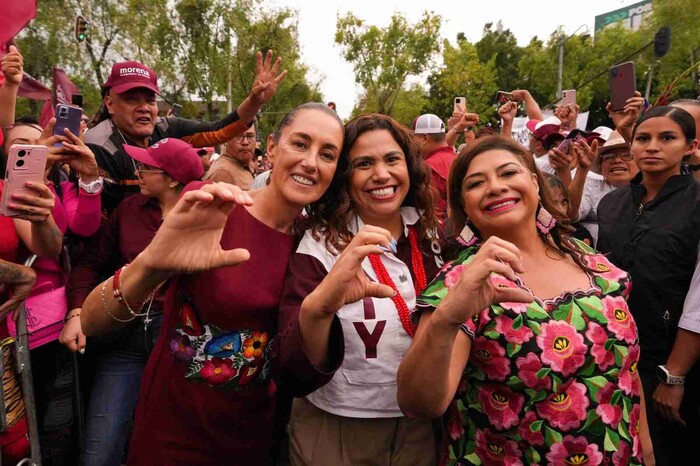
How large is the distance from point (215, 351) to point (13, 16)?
191 cm

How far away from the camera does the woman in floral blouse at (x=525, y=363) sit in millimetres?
1468

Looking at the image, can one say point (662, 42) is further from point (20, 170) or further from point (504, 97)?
point (20, 170)

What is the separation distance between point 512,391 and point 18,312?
2.02 metres

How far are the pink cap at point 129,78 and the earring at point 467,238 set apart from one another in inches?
93.3

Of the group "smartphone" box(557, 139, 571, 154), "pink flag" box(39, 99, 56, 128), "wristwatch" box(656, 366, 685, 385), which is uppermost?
"pink flag" box(39, 99, 56, 128)

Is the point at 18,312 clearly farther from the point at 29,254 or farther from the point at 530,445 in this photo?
the point at 530,445

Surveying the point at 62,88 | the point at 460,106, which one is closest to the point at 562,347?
the point at 460,106

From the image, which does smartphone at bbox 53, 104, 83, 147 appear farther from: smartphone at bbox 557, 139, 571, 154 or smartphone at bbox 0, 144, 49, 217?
smartphone at bbox 557, 139, 571, 154

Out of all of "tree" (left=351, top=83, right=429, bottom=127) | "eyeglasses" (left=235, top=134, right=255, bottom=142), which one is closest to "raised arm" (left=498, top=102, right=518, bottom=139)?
"eyeglasses" (left=235, top=134, right=255, bottom=142)

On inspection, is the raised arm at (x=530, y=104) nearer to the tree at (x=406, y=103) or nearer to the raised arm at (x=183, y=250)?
the raised arm at (x=183, y=250)

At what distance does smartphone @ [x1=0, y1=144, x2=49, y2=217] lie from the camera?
1865 mm

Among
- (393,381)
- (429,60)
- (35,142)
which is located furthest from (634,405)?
(429,60)

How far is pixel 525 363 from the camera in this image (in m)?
1.56

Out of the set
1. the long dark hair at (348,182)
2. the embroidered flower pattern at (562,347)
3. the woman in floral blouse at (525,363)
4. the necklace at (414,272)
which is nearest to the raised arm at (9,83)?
the long dark hair at (348,182)
